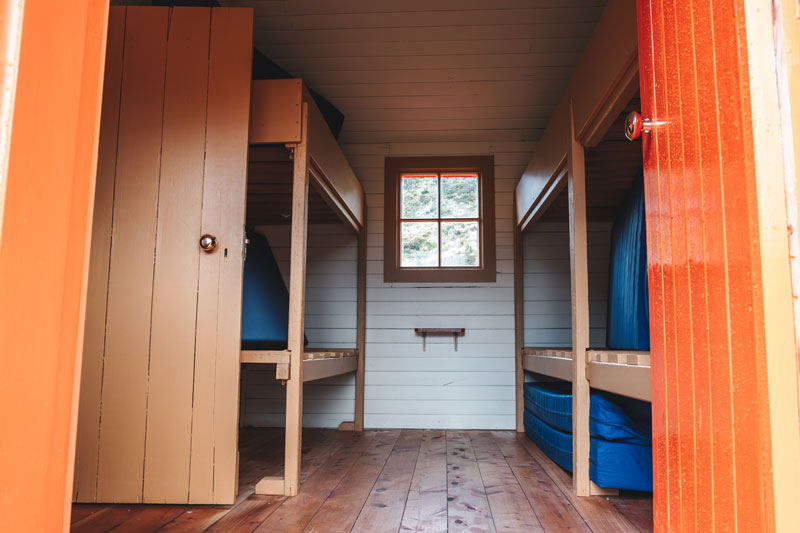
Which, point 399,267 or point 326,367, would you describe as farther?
point 399,267

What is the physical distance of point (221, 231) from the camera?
8.44ft

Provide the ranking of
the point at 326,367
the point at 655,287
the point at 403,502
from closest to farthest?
the point at 655,287 < the point at 403,502 < the point at 326,367

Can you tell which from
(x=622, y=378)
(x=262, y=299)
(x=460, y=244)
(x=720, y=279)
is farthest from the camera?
(x=460, y=244)

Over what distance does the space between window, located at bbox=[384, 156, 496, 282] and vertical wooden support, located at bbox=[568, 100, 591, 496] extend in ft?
6.43

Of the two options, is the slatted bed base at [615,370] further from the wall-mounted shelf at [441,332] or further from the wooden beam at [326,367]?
the wooden beam at [326,367]

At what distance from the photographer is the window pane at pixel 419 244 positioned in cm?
497

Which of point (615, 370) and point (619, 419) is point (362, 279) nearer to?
point (619, 419)

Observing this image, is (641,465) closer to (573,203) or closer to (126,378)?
(573,203)

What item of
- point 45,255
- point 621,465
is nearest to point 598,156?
point 621,465

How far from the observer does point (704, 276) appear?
0.98 m

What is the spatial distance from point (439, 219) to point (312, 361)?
2.29 m

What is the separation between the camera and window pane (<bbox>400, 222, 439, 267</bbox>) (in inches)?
196

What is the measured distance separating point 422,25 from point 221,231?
2.43m

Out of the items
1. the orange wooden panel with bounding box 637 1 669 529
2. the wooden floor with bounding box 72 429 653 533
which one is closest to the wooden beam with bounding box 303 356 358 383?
the wooden floor with bounding box 72 429 653 533
